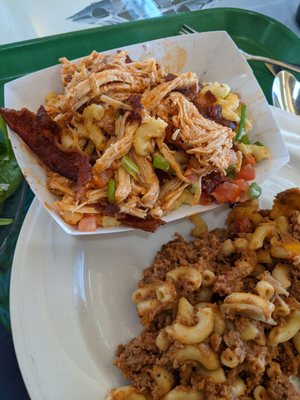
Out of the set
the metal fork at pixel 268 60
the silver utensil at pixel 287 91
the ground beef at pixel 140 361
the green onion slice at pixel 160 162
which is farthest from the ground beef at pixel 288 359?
the metal fork at pixel 268 60

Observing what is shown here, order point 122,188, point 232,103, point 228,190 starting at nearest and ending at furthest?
point 122,188 < point 228,190 < point 232,103

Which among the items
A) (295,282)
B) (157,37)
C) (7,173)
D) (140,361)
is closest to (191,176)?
(295,282)

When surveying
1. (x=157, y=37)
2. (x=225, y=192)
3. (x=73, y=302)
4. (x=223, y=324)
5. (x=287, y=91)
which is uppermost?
(x=157, y=37)

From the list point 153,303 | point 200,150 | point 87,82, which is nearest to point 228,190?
point 200,150

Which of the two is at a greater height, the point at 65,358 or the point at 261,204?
the point at 261,204

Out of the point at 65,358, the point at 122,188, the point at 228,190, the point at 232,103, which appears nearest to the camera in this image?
the point at 65,358

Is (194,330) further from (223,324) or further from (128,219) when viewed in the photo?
(128,219)

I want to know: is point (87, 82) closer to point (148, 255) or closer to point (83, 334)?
point (148, 255)
